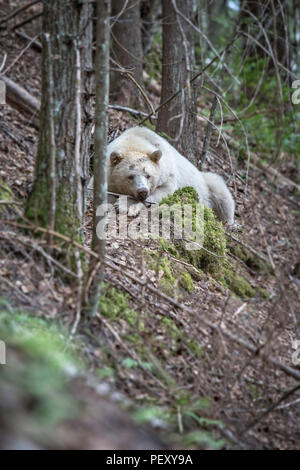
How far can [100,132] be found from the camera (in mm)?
4363

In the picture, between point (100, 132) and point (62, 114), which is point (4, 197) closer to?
point (62, 114)

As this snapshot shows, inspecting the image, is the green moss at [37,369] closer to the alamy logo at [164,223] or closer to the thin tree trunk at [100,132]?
the thin tree trunk at [100,132]

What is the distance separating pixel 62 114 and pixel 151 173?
12.9 feet

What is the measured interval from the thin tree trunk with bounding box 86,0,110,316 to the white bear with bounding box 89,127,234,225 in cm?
292

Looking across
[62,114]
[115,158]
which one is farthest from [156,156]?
[62,114]

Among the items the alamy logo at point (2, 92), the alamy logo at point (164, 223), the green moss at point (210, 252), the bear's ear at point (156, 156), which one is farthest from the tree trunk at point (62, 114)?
the alamy logo at point (2, 92)

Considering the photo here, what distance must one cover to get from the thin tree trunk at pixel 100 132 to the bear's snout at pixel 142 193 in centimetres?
337

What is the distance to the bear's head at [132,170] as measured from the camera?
808 centimetres

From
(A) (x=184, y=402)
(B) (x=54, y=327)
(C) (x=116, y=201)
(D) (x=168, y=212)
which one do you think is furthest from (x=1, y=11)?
(A) (x=184, y=402)

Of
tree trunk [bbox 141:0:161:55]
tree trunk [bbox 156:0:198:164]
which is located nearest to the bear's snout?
tree trunk [bbox 156:0:198:164]

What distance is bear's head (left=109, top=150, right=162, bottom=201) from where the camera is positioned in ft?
26.5

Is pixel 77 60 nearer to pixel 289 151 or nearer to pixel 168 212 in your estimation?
pixel 168 212
